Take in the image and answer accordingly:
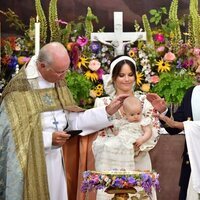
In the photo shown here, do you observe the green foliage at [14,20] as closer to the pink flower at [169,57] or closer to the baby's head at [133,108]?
the pink flower at [169,57]

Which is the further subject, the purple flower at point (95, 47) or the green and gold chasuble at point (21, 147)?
the purple flower at point (95, 47)

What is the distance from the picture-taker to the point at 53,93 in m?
6.50

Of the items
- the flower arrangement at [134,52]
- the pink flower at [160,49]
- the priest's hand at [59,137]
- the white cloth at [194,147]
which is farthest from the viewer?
the pink flower at [160,49]

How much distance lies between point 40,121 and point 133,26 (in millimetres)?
2617

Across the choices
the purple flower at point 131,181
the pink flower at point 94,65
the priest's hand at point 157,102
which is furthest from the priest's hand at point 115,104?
the pink flower at point 94,65

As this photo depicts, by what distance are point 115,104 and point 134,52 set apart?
5.55ft

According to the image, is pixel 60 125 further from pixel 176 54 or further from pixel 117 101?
pixel 176 54

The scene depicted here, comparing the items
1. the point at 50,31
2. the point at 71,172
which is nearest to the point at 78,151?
the point at 71,172

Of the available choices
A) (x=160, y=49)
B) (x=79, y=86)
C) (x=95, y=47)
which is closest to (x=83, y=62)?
(x=95, y=47)

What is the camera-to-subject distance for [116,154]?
21.2 ft

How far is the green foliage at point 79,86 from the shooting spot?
745 cm

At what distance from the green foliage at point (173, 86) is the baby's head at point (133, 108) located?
45.1 inches

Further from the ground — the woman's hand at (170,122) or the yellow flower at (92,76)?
the yellow flower at (92,76)

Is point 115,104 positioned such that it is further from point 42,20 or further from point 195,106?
point 42,20
